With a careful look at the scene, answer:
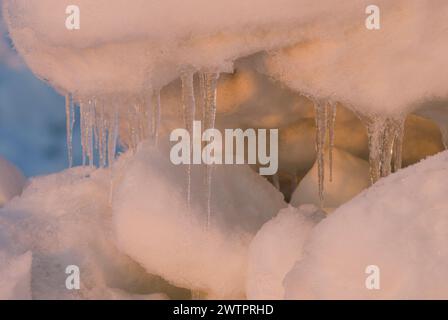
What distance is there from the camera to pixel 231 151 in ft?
6.00

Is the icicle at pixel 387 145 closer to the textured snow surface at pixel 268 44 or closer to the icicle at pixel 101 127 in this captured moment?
the textured snow surface at pixel 268 44

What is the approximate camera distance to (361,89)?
1390mm

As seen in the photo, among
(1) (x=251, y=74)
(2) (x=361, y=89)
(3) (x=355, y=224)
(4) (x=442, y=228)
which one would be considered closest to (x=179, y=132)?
(1) (x=251, y=74)

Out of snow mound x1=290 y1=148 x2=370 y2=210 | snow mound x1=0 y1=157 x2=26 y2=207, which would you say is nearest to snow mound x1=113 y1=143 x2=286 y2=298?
snow mound x1=290 y1=148 x2=370 y2=210

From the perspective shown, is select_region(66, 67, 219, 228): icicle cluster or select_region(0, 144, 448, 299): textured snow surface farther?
select_region(66, 67, 219, 228): icicle cluster

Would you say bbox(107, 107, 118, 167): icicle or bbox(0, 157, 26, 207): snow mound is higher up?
bbox(107, 107, 118, 167): icicle

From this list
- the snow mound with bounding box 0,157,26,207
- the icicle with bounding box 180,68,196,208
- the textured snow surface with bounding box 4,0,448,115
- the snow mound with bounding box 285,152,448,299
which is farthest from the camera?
the snow mound with bounding box 0,157,26,207

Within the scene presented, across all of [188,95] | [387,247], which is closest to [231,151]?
[188,95]

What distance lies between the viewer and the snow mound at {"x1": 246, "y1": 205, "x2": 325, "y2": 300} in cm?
138

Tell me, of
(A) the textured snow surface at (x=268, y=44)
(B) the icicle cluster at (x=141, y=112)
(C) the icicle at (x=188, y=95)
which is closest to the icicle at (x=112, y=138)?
(B) the icicle cluster at (x=141, y=112)

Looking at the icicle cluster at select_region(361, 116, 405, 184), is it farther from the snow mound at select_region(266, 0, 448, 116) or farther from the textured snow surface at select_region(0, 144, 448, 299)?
the textured snow surface at select_region(0, 144, 448, 299)

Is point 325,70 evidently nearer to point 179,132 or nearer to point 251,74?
point 251,74

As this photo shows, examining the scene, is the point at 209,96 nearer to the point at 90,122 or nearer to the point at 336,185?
the point at 90,122

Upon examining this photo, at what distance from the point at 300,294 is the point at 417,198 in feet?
0.90
